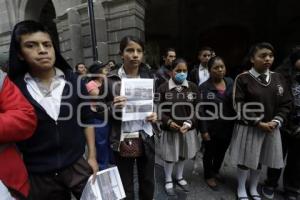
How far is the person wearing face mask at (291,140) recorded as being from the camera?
110 inches

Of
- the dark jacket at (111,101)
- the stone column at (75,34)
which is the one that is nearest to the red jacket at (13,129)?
the dark jacket at (111,101)

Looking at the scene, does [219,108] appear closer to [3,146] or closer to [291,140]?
[291,140]

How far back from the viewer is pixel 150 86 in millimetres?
2043

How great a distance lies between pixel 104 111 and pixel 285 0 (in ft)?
31.7

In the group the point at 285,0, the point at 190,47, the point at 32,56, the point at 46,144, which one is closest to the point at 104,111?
the point at 46,144

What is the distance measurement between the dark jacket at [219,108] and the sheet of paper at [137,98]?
1284 mm

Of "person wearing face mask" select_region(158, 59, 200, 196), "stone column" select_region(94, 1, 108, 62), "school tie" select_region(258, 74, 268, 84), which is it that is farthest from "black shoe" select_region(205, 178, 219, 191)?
"stone column" select_region(94, 1, 108, 62)

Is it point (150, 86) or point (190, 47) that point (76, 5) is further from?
point (150, 86)

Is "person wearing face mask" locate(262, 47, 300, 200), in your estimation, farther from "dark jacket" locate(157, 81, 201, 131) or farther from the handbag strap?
the handbag strap

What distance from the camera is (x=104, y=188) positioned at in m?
1.79

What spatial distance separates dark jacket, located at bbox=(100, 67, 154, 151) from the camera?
83.2 inches

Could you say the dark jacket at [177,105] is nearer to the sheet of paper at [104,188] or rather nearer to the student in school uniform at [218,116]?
the student in school uniform at [218,116]

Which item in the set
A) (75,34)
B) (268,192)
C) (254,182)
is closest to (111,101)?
(254,182)

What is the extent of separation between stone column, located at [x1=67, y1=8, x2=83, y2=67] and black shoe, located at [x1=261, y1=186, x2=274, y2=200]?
6.26 metres
